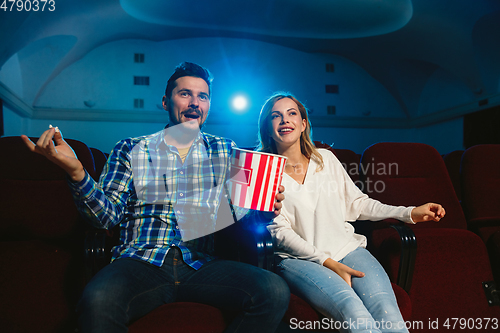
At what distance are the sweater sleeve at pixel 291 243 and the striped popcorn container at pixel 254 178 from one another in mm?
324

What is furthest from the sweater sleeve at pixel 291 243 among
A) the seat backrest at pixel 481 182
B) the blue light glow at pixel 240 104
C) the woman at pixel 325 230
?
the blue light glow at pixel 240 104

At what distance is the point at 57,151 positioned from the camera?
2.87 ft

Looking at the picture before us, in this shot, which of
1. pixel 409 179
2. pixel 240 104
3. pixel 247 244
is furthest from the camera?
pixel 240 104

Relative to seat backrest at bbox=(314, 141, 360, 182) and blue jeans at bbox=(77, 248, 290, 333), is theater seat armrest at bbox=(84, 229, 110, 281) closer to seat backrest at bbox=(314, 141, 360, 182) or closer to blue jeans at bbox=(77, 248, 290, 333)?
blue jeans at bbox=(77, 248, 290, 333)

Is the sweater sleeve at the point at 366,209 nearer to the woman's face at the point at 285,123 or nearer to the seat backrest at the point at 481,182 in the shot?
the woman's face at the point at 285,123

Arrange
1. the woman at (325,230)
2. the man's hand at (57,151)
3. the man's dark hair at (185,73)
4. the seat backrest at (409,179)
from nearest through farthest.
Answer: the man's hand at (57,151)
the woman at (325,230)
the man's dark hair at (185,73)
the seat backrest at (409,179)

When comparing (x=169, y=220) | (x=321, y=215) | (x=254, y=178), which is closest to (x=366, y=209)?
(x=321, y=215)

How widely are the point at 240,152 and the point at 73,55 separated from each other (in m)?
8.96

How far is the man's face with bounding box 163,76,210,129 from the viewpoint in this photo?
53.1 inches

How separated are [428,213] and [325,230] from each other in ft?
1.36

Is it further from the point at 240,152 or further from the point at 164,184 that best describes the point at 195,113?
the point at 240,152

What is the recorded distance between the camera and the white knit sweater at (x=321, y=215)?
126 cm

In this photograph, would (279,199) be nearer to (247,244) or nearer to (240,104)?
(247,244)

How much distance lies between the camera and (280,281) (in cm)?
106
